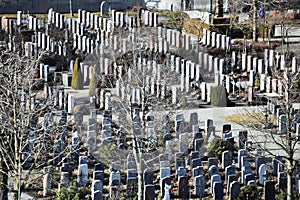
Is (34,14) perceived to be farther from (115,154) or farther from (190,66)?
(115,154)

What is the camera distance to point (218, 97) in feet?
99.5

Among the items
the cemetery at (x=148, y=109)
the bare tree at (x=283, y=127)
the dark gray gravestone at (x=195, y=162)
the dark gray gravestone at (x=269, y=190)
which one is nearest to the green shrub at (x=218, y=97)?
the cemetery at (x=148, y=109)

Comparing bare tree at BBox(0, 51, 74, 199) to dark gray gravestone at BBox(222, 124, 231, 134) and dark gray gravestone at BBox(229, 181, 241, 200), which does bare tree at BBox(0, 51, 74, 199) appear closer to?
dark gray gravestone at BBox(229, 181, 241, 200)

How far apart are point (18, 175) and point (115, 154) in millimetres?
5195

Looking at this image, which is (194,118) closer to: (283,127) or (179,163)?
(283,127)

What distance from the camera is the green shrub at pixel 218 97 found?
30266mm

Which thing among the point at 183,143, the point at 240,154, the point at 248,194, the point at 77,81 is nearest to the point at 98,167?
the point at 183,143

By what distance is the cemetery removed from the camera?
72.9 ft

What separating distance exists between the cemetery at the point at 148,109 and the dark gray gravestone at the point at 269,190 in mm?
19

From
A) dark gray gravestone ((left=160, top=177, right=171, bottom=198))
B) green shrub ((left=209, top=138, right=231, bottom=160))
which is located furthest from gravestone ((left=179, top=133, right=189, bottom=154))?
dark gray gravestone ((left=160, top=177, right=171, bottom=198))

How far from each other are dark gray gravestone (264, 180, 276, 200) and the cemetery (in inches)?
0.8

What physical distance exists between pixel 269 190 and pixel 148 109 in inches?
223

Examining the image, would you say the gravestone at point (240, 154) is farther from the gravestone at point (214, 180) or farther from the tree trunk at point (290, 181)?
the tree trunk at point (290, 181)


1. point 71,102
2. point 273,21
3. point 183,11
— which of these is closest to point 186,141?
point 71,102
